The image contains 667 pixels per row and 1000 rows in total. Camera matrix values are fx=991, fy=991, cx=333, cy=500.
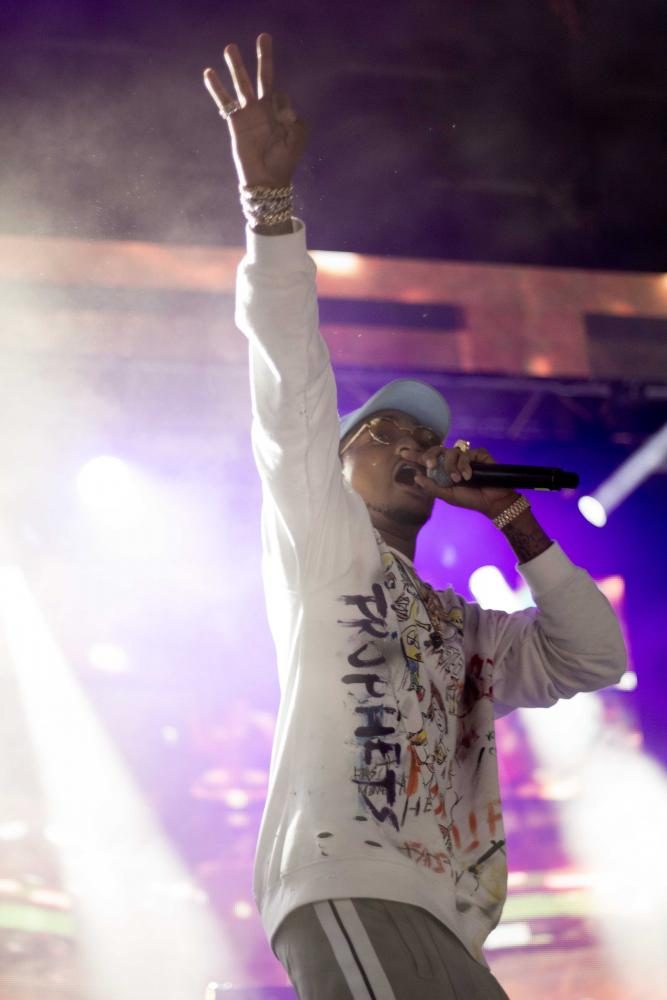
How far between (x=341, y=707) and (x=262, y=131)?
83 cm

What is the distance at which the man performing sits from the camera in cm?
125

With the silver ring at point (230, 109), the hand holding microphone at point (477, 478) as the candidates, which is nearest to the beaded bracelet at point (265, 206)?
the silver ring at point (230, 109)

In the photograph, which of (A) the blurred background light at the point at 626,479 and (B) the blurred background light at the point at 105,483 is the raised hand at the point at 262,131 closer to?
(B) the blurred background light at the point at 105,483

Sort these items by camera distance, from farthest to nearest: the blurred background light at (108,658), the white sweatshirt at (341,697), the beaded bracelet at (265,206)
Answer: the blurred background light at (108,658)
the beaded bracelet at (265,206)
the white sweatshirt at (341,697)

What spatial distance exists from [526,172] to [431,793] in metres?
2.12

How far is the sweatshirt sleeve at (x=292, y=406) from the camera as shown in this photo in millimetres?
1407

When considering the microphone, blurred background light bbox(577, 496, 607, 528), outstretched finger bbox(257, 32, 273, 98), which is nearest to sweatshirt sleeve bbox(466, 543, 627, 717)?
the microphone

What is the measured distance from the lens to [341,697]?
1.40m

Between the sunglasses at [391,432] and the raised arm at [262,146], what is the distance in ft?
1.95

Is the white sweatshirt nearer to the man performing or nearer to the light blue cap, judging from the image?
the man performing

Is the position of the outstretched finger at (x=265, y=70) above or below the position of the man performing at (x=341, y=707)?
above

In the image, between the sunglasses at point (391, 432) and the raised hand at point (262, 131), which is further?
the sunglasses at point (391, 432)

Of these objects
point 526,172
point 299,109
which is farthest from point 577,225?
point 299,109

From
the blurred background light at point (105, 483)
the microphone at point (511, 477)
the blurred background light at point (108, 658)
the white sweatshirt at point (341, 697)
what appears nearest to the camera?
the white sweatshirt at point (341, 697)
